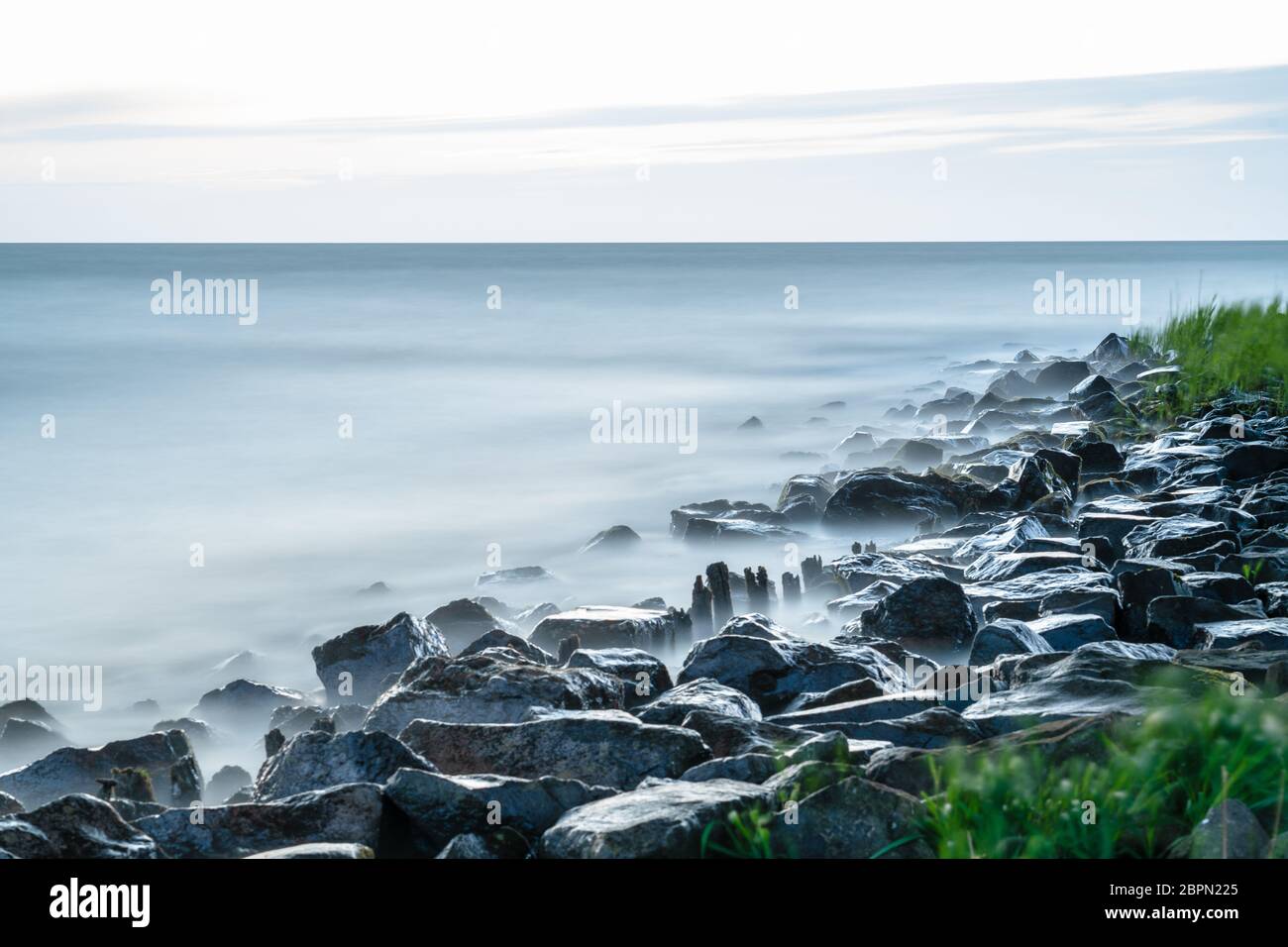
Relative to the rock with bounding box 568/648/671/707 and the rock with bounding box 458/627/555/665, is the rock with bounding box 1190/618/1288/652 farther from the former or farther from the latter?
the rock with bounding box 568/648/671/707

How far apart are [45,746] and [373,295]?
48888 mm

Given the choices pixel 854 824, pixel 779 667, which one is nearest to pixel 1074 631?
pixel 779 667

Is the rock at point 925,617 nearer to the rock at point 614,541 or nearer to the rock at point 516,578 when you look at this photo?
the rock at point 516,578

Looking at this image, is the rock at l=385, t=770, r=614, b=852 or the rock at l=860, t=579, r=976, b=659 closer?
the rock at l=385, t=770, r=614, b=852

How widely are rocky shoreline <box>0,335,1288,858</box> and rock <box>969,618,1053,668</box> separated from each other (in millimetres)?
18

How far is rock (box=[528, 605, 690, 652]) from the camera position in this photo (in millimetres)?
7465

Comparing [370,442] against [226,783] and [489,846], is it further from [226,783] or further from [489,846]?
[489,846]

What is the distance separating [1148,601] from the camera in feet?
21.9

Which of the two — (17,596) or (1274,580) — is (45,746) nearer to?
(17,596)

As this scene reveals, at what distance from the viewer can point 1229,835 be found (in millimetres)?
3098

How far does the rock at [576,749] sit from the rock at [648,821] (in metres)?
0.65

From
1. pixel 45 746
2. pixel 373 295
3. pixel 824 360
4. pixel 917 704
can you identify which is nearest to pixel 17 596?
pixel 45 746

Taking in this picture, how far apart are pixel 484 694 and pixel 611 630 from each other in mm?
2213

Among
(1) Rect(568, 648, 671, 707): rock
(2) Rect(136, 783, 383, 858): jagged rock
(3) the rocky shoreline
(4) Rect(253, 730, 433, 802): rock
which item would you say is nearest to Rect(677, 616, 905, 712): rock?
(3) the rocky shoreline
